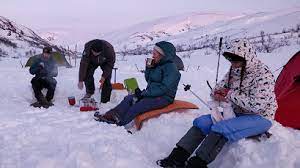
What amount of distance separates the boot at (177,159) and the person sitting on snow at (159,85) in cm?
186

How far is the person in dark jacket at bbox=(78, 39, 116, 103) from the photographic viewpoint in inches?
333

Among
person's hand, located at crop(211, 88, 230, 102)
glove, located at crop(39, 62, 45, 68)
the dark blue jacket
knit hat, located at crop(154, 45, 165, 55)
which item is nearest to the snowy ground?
person's hand, located at crop(211, 88, 230, 102)

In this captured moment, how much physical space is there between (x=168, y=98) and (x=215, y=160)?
6.13 ft

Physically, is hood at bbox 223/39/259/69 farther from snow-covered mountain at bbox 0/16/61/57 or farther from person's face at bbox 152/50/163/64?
snow-covered mountain at bbox 0/16/61/57

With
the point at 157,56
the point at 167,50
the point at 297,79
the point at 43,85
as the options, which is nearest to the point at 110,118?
the point at 157,56

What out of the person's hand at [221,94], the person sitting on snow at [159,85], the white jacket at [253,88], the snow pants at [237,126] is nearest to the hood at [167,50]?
the person sitting on snow at [159,85]

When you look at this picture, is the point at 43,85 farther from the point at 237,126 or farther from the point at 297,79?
the point at 237,126

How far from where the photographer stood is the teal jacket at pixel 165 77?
635cm

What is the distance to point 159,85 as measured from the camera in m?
6.41

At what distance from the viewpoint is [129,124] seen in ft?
21.8

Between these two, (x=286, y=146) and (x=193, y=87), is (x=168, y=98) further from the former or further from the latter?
(x=193, y=87)

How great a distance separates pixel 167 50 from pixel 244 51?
1956mm

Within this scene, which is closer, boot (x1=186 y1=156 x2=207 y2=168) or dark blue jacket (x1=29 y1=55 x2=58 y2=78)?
boot (x1=186 y1=156 x2=207 y2=168)

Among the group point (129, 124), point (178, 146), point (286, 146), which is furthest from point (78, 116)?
point (286, 146)
